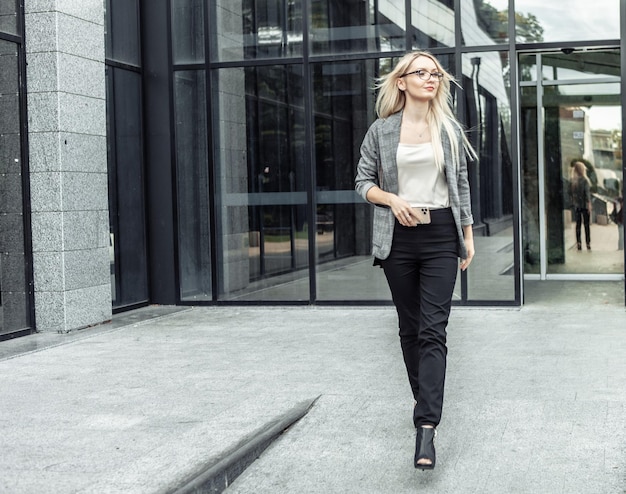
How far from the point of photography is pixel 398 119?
512 cm

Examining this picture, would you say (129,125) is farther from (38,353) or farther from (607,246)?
(607,246)

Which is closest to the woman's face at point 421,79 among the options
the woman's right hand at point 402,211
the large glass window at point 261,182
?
the woman's right hand at point 402,211

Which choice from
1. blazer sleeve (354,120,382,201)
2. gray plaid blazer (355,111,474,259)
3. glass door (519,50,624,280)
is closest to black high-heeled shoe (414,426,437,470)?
gray plaid blazer (355,111,474,259)

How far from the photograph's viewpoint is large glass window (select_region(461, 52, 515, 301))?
37.3 feet

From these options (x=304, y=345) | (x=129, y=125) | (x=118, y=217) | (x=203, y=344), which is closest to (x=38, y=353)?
(x=203, y=344)

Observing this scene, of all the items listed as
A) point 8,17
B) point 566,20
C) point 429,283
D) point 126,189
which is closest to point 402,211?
point 429,283

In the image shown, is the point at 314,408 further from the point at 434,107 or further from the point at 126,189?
the point at 126,189

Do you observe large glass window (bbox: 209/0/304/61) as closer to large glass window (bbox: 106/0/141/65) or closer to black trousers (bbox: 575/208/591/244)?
large glass window (bbox: 106/0/141/65)

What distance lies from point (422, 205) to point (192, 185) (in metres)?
7.55

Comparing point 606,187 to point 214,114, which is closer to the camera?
point 214,114

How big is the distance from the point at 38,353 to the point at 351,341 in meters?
2.72

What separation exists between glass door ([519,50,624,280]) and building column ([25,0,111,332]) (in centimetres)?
710

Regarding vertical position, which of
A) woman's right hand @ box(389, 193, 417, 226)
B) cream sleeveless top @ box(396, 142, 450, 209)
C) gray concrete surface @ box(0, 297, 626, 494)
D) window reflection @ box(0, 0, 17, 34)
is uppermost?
window reflection @ box(0, 0, 17, 34)

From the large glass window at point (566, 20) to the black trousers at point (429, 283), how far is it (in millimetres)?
7086
